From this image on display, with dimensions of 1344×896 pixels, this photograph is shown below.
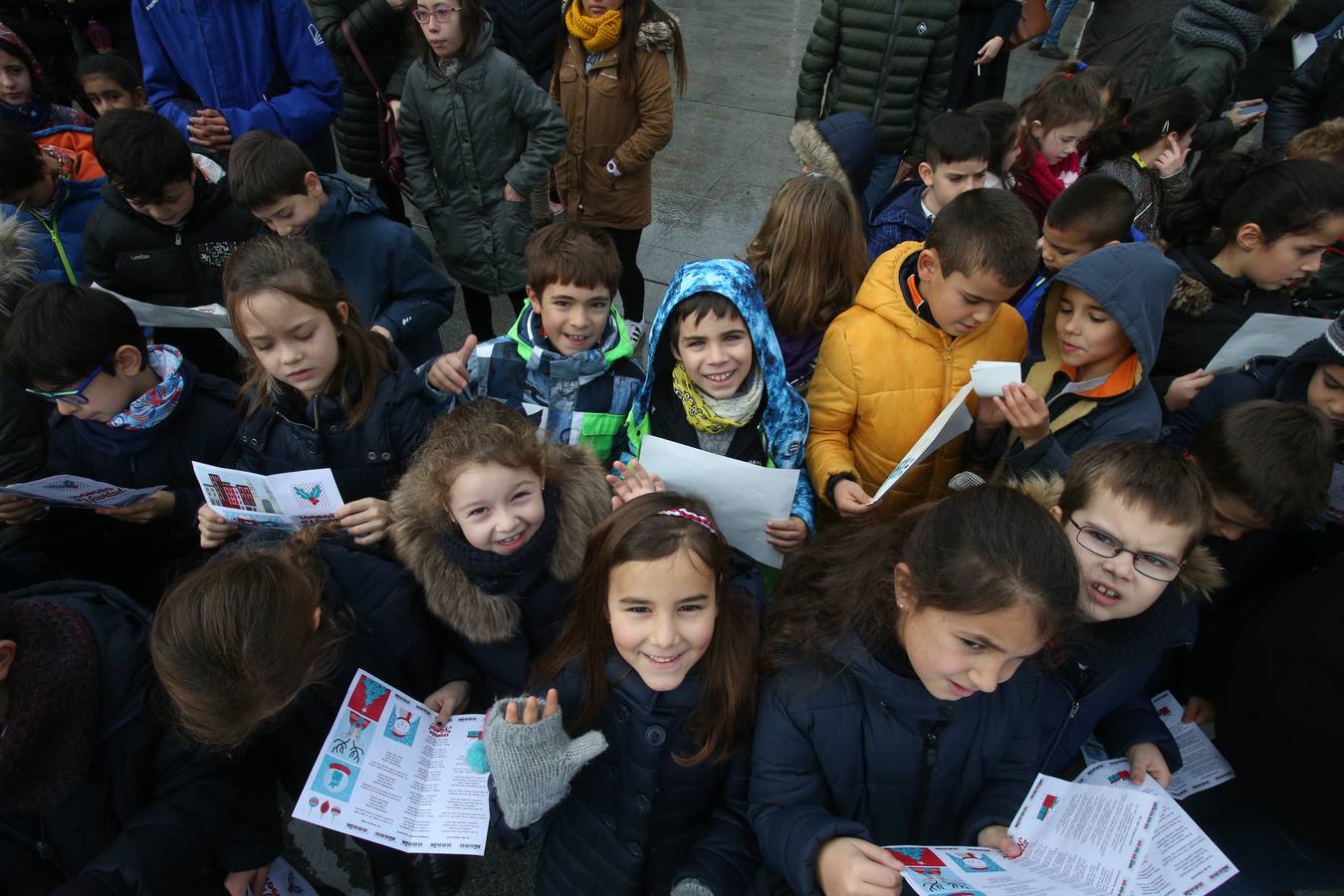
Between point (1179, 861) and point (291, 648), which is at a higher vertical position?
point (291, 648)

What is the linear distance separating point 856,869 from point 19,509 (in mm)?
2583

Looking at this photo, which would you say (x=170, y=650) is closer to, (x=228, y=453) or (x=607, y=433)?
(x=228, y=453)

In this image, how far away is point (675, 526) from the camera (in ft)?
5.38

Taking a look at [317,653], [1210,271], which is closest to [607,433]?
[317,653]

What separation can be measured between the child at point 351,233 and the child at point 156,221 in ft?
0.49

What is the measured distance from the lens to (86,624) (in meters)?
1.60

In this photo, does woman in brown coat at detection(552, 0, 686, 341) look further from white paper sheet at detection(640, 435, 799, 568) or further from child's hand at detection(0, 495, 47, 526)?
child's hand at detection(0, 495, 47, 526)

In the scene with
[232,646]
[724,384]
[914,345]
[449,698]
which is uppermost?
[914,345]

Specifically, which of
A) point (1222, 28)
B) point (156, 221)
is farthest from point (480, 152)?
point (1222, 28)

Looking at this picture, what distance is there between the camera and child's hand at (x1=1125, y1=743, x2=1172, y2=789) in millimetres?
1833

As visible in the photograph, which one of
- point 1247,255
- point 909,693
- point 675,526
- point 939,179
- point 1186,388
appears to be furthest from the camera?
point 939,179

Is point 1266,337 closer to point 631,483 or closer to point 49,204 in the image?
point 631,483

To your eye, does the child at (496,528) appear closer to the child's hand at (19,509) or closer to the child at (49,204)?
the child's hand at (19,509)

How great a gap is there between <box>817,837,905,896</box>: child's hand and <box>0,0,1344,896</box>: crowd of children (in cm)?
2
